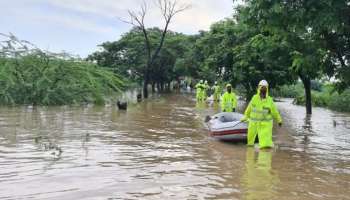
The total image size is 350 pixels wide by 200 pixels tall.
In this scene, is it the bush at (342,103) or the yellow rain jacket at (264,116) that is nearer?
the yellow rain jacket at (264,116)

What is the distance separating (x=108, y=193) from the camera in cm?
793

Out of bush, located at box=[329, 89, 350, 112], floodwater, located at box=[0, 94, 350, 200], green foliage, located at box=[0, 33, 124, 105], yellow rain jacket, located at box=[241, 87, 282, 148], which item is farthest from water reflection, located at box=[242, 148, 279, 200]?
bush, located at box=[329, 89, 350, 112]

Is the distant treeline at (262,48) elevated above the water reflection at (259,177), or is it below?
above

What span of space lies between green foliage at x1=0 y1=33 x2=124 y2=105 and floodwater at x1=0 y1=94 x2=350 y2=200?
303 inches

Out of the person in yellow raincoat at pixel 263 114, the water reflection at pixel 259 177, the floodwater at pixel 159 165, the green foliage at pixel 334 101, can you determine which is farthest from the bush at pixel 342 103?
the water reflection at pixel 259 177

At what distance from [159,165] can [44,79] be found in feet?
54.2

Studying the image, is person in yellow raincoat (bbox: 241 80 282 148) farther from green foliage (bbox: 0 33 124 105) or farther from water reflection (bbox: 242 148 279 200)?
green foliage (bbox: 0 33 124 105)

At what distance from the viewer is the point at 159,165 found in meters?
10.4

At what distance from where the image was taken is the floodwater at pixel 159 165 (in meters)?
8.17

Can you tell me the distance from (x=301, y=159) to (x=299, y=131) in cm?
743

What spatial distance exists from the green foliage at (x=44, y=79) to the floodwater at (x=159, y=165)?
7691 mm

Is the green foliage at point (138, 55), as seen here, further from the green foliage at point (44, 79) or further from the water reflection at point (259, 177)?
the water reflection at point (259, 177)

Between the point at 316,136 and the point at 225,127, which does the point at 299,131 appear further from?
the point at 225,127

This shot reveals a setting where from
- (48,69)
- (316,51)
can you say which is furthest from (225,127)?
(48,69)
